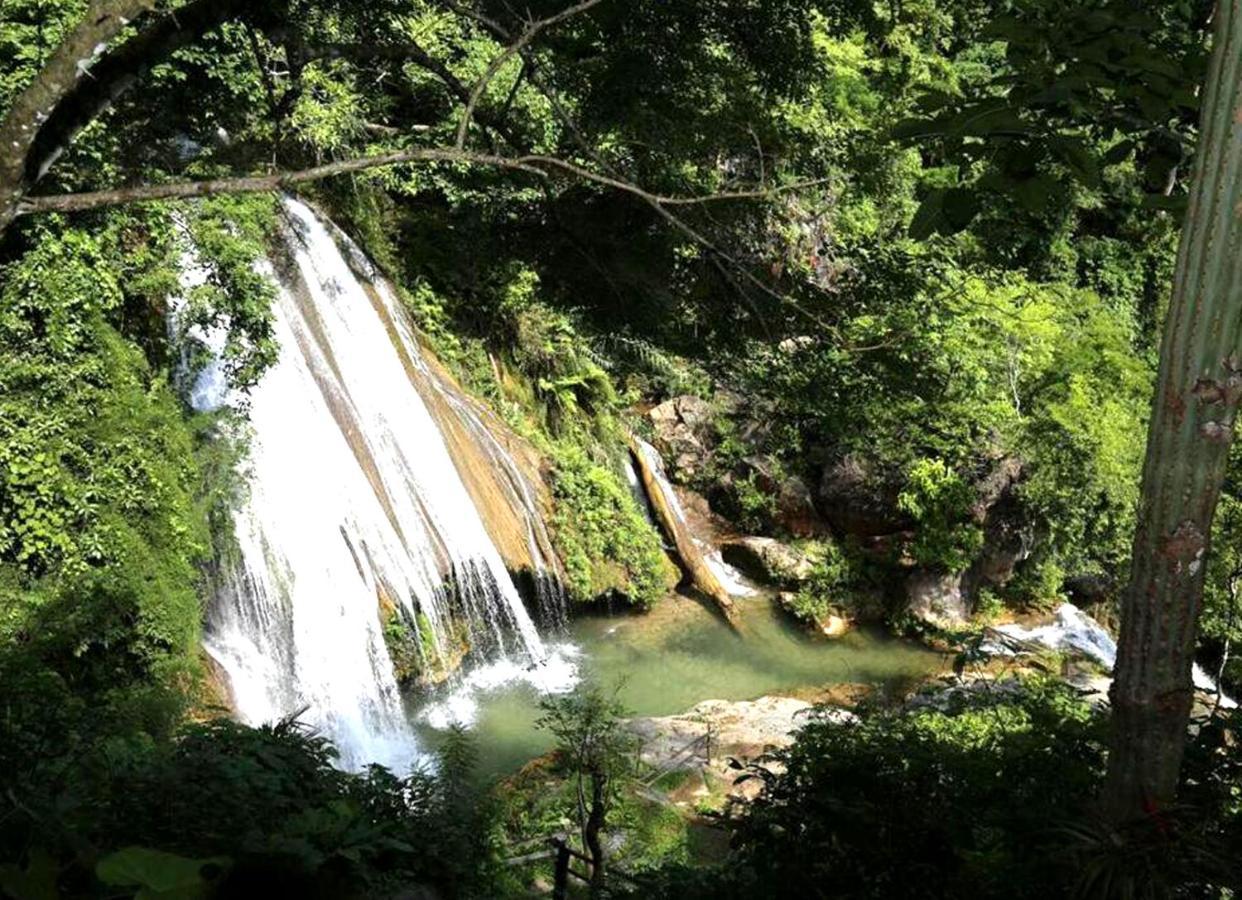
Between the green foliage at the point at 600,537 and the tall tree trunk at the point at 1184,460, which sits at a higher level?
the tall tree trunk at the point at 1184,460

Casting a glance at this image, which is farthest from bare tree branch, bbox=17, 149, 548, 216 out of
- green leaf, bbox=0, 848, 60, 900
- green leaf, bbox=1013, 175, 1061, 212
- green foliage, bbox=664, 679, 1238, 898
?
green foliage, bbox=664, 679, 1238, 898

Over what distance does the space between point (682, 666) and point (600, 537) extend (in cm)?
186

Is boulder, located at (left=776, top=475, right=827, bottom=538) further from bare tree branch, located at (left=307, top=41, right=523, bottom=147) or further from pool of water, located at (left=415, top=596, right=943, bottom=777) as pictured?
bare tree branch, located at (left=307, top=41, right=523, bottom=147)

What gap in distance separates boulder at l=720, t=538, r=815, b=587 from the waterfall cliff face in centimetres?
334

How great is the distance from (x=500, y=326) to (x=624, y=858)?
8039mm

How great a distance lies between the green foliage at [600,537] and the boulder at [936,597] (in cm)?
333

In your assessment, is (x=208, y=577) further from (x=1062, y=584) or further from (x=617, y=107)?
(x=1062, y=584)

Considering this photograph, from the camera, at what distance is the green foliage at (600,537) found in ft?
38.1

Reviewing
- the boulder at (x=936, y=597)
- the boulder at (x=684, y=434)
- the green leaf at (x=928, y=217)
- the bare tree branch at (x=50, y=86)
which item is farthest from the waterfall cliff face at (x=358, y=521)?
the green leaf at (x=928, y=217)

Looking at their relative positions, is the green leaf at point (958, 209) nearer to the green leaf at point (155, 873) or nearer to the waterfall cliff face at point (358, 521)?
the green leaf at point (155, 873)

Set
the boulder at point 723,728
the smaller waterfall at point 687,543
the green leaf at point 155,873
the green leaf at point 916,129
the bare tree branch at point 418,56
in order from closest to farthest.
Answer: the green leaf at point 155,873 → the green leaf at point 916,129 → the bare tree branch at point 418,56 → the boulder at point 723,728 → the smaller waterfall at point 687,543

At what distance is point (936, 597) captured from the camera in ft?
42.3

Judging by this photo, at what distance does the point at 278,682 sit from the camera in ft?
27.3

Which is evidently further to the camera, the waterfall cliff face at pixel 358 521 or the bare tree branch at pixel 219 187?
the waterfall cliff face at pixel 358 521
